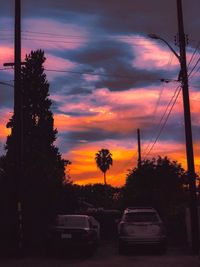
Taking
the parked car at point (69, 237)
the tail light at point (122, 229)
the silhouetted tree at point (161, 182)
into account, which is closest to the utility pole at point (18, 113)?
the parked car at point (69, 237)

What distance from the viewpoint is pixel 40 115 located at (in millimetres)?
57188

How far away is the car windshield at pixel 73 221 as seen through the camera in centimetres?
2302

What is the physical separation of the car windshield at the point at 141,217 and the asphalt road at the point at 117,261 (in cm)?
136

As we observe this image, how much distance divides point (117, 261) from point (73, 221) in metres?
3.15

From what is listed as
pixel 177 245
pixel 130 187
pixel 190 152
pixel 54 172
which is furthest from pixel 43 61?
pixel 190 152

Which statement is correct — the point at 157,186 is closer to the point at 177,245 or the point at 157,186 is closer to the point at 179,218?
the point at 179,218

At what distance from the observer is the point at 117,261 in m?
20.9

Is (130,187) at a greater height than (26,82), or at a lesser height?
lesser

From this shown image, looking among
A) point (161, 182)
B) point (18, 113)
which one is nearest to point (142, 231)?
point (18, 113)

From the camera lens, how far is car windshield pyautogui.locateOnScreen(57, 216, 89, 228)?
75.5 ft

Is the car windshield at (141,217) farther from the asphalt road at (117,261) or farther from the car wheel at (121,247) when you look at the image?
the asphalt road at (117,261)

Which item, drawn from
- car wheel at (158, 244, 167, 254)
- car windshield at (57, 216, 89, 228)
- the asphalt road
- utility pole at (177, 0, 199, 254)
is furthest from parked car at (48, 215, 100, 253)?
utility pole at (177, 0, 199, 254)

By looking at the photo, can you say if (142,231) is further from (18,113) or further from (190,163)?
(18,113)

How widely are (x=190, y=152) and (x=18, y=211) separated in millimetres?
7210
